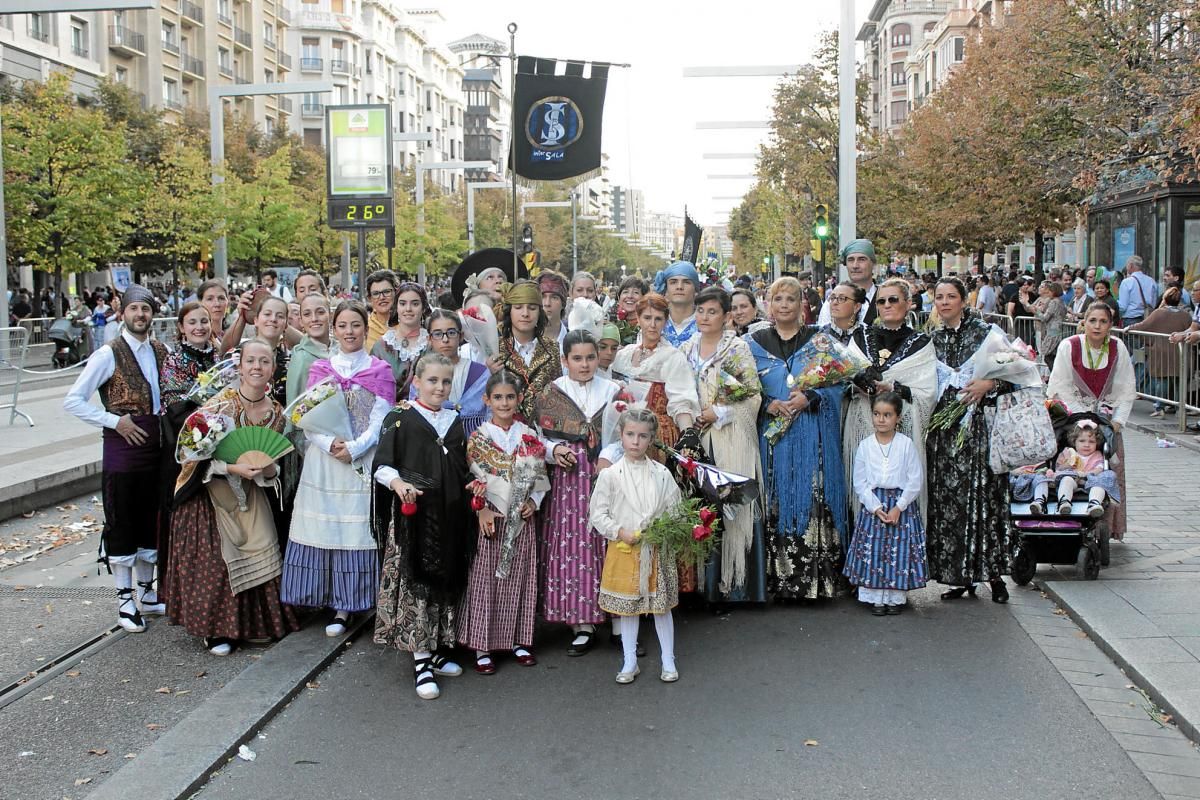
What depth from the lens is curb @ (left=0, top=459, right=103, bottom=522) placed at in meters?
9.98

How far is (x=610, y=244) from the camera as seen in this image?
10494 cm

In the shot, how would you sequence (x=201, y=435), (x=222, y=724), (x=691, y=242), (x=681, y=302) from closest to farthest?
(x=222, y=724) < (x=201, y=435) < (x=681, y=302) < (x=691, y=242)

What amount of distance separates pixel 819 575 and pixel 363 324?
295cm

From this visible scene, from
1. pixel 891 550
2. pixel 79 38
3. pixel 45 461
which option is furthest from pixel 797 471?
pixel 79 38

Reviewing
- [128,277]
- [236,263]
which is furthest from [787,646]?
[236,263]

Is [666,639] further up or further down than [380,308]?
further down

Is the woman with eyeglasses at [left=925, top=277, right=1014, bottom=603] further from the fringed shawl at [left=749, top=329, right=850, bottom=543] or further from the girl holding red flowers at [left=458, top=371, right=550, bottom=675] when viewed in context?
the girl holding red flowers at [left=458, top=371, right=550, bottom=675]

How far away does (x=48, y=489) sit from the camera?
416 inches

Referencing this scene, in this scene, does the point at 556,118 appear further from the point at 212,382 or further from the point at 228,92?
the point at 228,92

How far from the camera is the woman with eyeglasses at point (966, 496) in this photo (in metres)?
6.99

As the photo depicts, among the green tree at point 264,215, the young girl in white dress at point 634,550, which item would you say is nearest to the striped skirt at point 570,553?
the young girl in white dress at point 634,550

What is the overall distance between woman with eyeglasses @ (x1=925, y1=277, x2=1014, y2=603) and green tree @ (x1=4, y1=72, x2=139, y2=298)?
998 inches

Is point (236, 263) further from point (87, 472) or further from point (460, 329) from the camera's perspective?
point (460, 329)

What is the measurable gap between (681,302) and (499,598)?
2.55 metres
